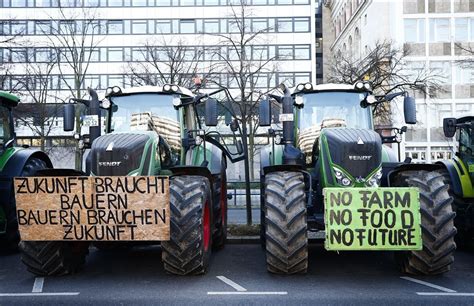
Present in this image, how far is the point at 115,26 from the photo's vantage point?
46.8 metres

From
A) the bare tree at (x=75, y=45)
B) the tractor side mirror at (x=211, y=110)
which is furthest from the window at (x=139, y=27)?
the tractor side mirror at (x=211, y=110)

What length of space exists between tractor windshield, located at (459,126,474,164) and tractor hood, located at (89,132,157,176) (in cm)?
638

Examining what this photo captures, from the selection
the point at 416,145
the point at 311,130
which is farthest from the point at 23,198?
the point at 416,145

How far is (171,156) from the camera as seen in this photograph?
8492mm

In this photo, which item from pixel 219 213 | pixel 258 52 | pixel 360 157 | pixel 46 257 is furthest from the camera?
pixel 258 52

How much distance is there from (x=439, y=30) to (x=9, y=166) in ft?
116

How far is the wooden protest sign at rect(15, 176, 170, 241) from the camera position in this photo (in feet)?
22.7

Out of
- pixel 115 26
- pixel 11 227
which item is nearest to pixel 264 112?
pixel 11 227

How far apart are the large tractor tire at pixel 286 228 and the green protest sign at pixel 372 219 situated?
34 cm

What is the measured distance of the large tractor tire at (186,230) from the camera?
6.82 metres

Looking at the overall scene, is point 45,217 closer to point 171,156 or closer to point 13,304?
point 13,304

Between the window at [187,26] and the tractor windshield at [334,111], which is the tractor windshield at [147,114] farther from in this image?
the window at [187,26]

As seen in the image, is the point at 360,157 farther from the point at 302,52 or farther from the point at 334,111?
the point at 302,52

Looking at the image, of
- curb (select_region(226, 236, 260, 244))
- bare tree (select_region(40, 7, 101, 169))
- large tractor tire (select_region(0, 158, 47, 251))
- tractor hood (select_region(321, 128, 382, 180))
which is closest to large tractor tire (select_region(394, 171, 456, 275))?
tractor hood (select_region(321, 128, 382, 180))
